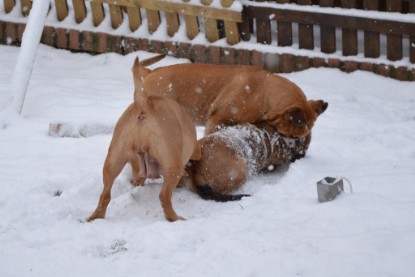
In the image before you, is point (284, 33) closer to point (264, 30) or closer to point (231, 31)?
point (264, 30)

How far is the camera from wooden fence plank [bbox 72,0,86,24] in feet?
31.5

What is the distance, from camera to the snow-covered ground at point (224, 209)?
405 centimetres

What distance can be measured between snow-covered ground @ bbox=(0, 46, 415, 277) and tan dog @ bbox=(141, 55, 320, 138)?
0.44 m

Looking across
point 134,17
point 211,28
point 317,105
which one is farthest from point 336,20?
point 134,17

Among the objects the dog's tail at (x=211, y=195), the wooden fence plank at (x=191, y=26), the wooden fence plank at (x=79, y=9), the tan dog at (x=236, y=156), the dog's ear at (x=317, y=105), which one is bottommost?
the dog's tail at (x=211, y=195)

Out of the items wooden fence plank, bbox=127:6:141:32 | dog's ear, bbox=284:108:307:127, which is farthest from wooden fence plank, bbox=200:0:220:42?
dog's ear, bbox=284:108:307:127

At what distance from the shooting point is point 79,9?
963 centimetres

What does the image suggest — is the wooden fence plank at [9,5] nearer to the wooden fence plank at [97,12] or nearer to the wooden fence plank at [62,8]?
the wooden fence plank at [62,8]

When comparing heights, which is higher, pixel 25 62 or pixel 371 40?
pixel 25 62

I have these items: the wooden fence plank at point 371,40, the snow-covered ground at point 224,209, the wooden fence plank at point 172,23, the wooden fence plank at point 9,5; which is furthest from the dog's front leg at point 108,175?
the wooden fence plank at point 9,5

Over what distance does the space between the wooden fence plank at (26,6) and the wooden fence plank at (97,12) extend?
1.01 meters

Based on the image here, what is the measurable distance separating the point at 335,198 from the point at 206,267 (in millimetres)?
1296

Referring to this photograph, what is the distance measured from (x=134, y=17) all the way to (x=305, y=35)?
7.48 feet

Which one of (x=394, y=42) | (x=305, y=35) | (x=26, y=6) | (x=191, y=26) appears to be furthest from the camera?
(x=26, y=6)
